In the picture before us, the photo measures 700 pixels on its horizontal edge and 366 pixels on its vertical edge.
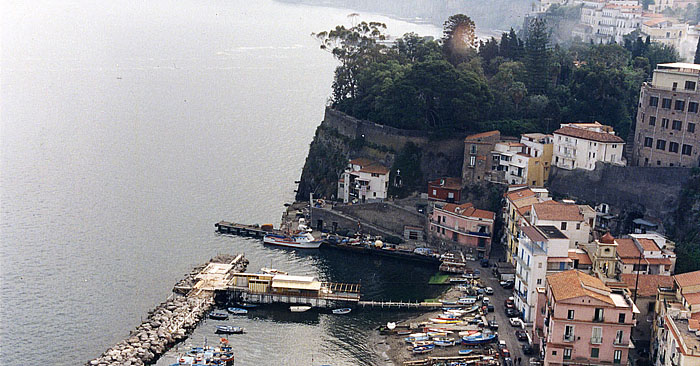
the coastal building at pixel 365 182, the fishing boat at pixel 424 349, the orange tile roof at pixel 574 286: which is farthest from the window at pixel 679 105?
the fishing boat at pixel 424 349

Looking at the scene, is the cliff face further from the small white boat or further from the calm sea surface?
the small white boat

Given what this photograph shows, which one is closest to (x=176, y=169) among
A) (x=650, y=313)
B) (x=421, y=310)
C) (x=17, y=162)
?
(x=17, y=162)

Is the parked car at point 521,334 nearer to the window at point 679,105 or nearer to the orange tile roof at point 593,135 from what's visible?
the orange tile roof at point 593,135

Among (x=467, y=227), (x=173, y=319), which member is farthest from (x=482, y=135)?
(x=173, y=319)

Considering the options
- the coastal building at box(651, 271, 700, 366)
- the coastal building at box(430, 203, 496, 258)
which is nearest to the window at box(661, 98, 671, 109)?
the coastal building at box(430, 203, 496, 258)

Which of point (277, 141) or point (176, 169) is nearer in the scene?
point (176, 169)

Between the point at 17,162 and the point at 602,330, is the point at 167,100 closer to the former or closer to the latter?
the point at 17,162
